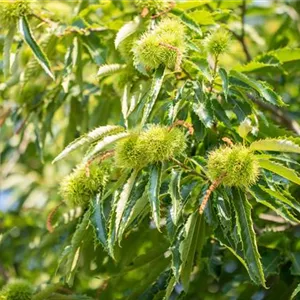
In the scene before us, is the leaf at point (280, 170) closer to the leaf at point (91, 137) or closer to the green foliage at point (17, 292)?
the leaf at point (91, 137)

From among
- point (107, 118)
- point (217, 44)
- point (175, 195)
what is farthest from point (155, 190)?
point (107, 118)

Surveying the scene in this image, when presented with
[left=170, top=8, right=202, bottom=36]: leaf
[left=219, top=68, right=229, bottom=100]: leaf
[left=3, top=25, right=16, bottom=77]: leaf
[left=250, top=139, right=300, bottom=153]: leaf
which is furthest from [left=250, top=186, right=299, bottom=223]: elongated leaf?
[left=3, top=25, right=16, bottom=77]: leaf

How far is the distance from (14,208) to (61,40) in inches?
49.8

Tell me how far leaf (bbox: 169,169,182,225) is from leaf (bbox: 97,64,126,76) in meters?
0.36

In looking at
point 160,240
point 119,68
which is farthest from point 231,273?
point 119,68

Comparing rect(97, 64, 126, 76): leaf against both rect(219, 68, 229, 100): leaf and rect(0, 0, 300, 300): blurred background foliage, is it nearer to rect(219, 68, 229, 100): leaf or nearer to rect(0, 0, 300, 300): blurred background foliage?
rect(0, 0, 300, 300): blurred background foliage

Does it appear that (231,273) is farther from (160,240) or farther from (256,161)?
(256,161)

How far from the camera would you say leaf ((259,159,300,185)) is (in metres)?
1.50

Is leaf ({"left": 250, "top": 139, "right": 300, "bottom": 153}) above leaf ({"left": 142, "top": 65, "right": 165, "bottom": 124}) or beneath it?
beneath

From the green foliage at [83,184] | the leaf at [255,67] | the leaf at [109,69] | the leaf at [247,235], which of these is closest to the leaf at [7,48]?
the leaf at [109,69]

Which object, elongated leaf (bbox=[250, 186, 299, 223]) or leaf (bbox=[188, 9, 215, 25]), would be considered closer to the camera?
elongated leaf (bbox=[250, 186, 299, 223])

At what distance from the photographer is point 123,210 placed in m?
1.53

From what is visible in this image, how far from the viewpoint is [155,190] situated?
149 centimetres

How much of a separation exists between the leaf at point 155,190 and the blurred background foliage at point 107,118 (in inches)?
11.6
